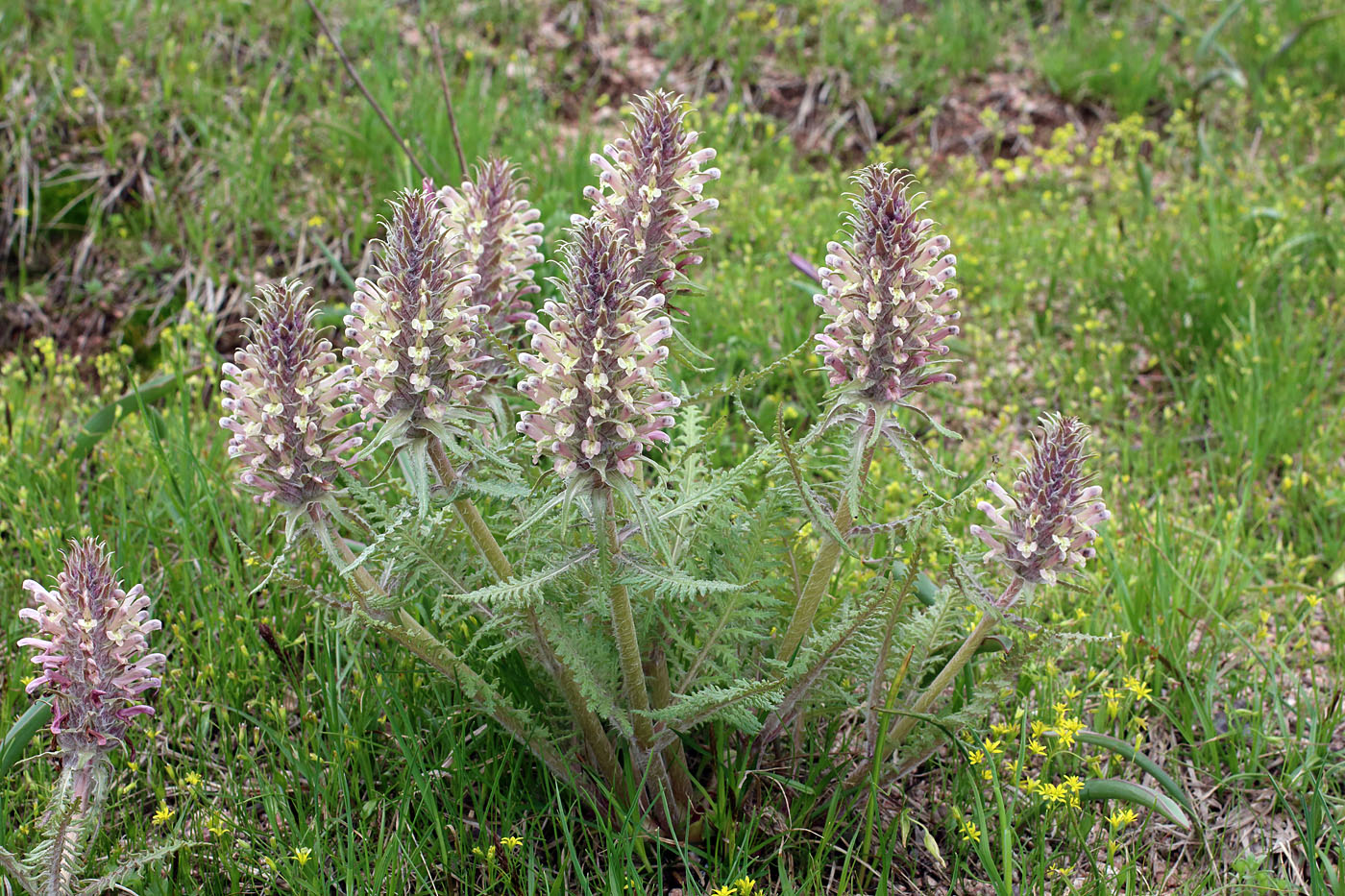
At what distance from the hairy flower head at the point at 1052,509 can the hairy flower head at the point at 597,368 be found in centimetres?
78

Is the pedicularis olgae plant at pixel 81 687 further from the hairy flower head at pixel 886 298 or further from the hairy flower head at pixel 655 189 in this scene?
the hairy flower head at pixel 886 298

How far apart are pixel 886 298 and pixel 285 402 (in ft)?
3.78

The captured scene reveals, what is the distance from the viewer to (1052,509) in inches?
86.1

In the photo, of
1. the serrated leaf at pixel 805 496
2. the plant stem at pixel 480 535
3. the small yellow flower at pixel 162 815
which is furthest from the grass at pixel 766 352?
the serrated leaf at pixel 805 496

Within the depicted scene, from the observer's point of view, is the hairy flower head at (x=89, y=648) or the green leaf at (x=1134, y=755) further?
the green leaf at (x=1134, y=755)

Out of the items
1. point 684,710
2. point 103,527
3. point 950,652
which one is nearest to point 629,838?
point 684,710

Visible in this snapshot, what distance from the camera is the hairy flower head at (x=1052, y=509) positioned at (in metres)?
2.17

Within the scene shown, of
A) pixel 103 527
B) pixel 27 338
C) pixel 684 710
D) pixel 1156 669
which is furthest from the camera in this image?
pixel 27 338

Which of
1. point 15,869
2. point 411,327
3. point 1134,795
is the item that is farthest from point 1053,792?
point 15,869

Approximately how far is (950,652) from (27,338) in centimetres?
418

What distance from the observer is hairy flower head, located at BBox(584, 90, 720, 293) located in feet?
7.03

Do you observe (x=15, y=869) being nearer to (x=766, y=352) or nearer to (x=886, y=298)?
(x=886, y=298)

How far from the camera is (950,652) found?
310cm

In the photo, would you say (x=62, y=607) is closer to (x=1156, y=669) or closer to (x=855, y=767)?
(x=855, y=767)
